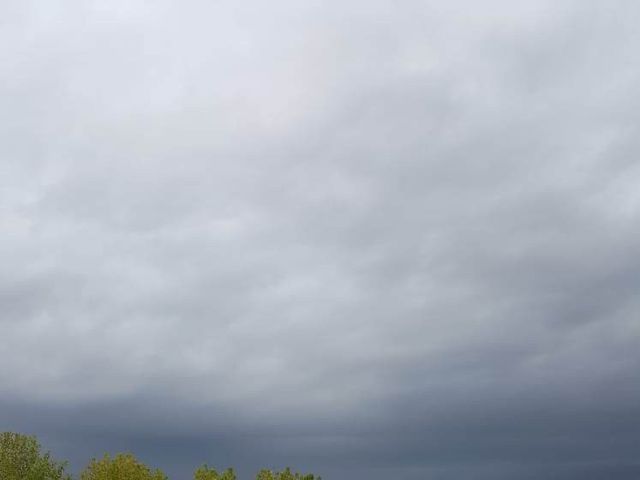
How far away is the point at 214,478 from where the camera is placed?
385ft

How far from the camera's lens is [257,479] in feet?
399

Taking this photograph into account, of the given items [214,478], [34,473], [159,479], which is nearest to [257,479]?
[214,478]

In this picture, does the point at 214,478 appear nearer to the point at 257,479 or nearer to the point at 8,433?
the point at 257,479

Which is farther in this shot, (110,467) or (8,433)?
(8,433)

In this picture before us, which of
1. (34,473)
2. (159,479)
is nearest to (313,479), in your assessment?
(159,479)

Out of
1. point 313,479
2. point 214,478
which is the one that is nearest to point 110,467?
point 214,478

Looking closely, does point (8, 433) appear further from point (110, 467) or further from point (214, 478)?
point (214, 478)

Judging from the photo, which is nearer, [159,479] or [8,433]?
[159,479]

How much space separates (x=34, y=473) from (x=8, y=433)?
7.94 meters

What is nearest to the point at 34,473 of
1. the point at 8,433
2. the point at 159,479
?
the point at 8,433

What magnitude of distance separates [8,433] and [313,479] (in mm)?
49357

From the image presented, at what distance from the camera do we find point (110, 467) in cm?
11562

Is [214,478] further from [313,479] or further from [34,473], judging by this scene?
[34,473]

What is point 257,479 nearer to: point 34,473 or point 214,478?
point 214,478
